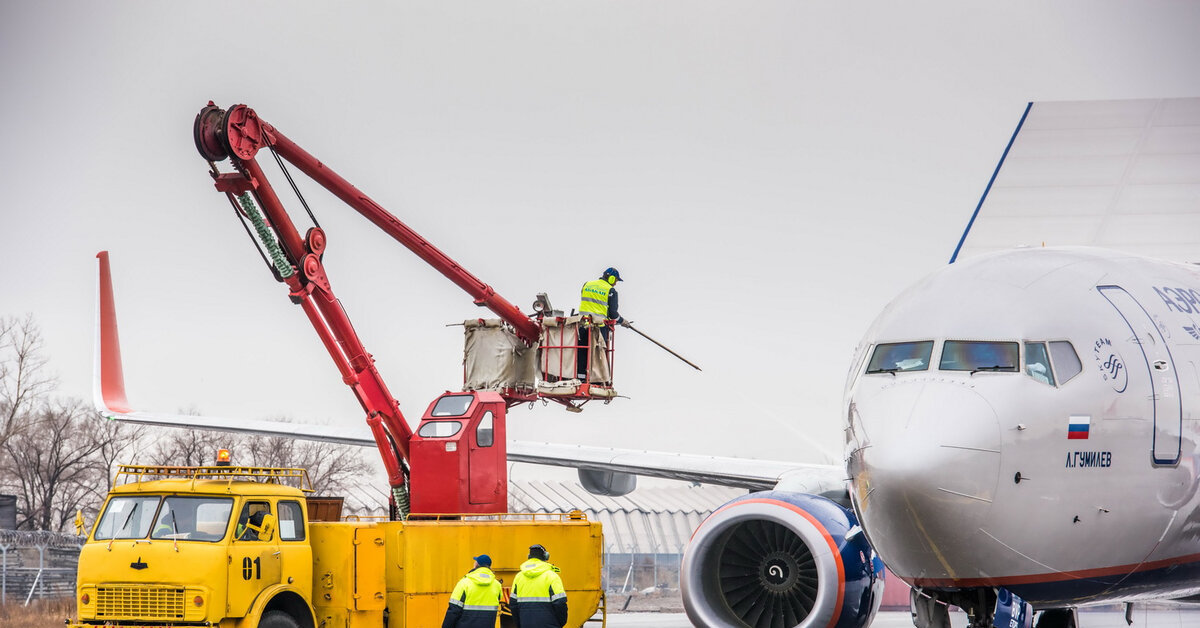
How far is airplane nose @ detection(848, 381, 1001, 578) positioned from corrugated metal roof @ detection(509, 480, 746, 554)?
2406cm

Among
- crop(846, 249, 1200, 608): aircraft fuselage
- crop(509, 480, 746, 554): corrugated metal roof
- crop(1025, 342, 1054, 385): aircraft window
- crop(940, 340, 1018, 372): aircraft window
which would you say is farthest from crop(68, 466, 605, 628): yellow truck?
crop(509, 480, 746, 554): corrugated metal roof

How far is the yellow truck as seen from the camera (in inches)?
480

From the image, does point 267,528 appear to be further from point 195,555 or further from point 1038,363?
point 1038,363

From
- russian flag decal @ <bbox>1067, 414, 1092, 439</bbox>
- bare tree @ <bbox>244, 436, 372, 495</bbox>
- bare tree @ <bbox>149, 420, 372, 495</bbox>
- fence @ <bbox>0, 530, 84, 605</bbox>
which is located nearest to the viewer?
russian flag decal @ <bbox>1067, 414, 1092, 439</bbox>

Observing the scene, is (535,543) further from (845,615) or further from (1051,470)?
(1051,470)

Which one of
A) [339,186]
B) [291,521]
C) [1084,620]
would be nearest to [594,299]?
[339,186]

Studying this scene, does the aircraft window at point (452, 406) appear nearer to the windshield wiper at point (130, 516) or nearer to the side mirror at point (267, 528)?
the side mirror at point (267, 528)

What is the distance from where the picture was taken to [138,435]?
41906 millimetres

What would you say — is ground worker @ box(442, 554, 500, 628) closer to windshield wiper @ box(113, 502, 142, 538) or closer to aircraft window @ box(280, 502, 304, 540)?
aircraft window @ box(280, 502, 304, 540)

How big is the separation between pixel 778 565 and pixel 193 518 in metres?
5.88

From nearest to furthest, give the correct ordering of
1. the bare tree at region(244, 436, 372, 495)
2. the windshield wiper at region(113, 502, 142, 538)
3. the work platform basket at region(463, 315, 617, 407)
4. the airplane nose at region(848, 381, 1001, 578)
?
the airplane nose at region(848, 381, 1001, 578), the windshield wiper at region(113, 502, 142, 538), the work platform basket at region(463, 315, 617, 407), the bare tree at region(244, 436, 372, 495)

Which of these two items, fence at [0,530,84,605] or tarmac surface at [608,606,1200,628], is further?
fence at [0,530,84,605]

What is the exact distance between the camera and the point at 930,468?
27.6ft

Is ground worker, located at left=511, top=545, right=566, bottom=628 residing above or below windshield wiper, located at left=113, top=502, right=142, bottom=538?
below
